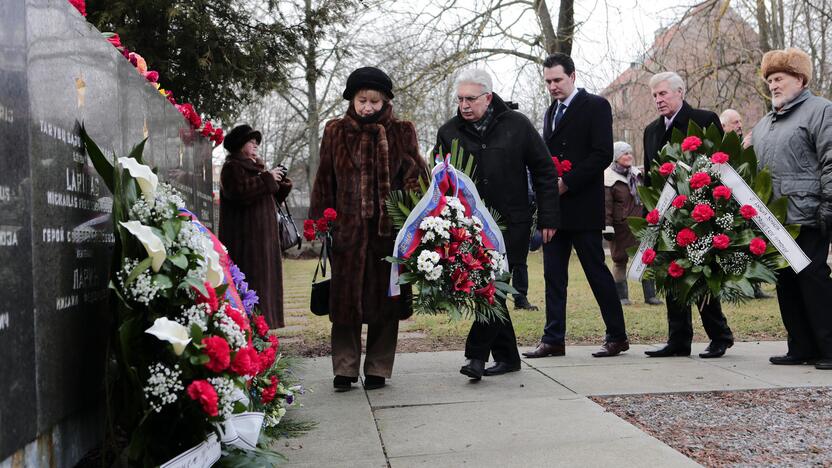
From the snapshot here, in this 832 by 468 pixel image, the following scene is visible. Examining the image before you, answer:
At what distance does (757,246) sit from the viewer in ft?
18.7

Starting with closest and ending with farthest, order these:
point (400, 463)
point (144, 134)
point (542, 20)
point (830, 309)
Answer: point (400, 463) → point (144, 134) → point (830, 309) → point (542, 20)

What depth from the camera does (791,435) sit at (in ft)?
12.8

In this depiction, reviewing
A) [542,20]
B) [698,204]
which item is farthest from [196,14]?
[542,20]

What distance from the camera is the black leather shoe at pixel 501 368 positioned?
18.5 feet

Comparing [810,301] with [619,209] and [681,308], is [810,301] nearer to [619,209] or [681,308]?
[681,308]

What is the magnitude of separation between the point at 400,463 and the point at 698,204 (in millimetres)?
3406

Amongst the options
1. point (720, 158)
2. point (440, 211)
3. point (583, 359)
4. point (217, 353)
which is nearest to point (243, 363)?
point (217, 353)

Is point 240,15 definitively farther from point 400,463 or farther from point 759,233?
point 400,463

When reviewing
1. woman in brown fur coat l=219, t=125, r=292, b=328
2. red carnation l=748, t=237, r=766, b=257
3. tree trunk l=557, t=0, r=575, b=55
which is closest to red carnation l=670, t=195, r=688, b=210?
red carnation l=748, t=237, r=766, b=257

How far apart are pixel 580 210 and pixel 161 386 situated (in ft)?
14.1

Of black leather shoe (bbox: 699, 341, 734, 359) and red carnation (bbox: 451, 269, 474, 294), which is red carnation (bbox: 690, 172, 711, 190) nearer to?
black leather shoe (bbox: 699, 341, 734, 359)

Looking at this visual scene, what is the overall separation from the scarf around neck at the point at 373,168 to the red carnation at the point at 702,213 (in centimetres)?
224

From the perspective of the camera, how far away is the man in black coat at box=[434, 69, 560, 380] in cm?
559

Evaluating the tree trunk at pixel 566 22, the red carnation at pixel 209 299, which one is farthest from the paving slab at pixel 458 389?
the tree trunk at pixel 566 22
